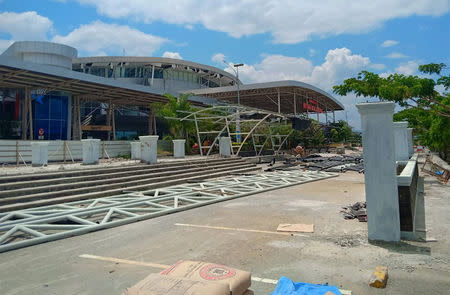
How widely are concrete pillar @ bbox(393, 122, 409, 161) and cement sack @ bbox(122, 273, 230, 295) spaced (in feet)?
40.1

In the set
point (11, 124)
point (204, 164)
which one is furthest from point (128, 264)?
point (11, 124)

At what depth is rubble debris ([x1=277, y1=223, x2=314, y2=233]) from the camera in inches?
240

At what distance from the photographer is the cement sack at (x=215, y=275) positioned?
2.57 meters

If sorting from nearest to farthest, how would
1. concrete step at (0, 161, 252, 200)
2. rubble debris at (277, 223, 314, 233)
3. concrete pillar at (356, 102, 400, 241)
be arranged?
concrete pillar at (356, 102, 400, 241)
rubble debris at (277, 223, 314, 233)
concrete step at (0, 161, 252, 200)

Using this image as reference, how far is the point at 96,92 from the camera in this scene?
3042 cm

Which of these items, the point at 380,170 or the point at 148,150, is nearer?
the point at 380,170

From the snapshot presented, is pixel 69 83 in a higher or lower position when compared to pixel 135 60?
lower

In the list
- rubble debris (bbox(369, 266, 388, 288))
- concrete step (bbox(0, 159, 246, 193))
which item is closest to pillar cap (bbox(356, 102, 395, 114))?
rubble debris (bbox(369, 266, 388, 288))

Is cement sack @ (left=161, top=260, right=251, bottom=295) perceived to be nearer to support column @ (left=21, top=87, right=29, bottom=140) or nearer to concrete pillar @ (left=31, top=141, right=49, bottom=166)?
concrete pillar @ (left=31, top=141, right=49, bottom=166)

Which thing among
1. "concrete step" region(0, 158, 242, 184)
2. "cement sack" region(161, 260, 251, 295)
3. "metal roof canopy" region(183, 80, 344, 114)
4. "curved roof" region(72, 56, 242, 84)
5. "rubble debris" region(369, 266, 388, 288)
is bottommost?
"rubble debris" region(369, 266, 388, 288)

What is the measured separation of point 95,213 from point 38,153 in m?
8.86

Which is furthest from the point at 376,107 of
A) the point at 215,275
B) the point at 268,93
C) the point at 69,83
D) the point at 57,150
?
the point at 268,93

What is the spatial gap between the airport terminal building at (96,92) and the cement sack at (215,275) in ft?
75.7

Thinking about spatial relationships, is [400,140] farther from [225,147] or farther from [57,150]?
[57,150]
